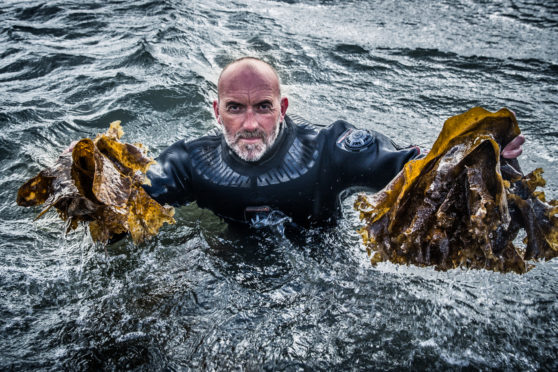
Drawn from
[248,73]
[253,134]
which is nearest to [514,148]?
[253,134]

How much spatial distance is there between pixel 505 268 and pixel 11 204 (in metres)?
4.39

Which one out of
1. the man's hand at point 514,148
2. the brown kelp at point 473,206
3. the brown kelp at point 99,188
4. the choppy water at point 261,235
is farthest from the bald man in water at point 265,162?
the man's hand at point 514,148

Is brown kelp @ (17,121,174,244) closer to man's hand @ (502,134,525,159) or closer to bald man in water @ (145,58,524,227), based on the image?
bald man in water @ (145,58,524,227)

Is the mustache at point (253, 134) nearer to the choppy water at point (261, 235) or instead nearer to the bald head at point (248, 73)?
the bald head at point (248, 73)

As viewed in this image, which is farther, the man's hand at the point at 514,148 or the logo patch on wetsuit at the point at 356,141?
the logo patch on wetsuit at the point at 356,141

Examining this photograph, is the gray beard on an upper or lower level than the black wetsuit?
upper

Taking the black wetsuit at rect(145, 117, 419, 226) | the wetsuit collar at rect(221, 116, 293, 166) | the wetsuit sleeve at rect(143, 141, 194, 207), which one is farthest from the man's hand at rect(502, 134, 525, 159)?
the wetsuit sleeve at rect(143, 141, 194, 207)

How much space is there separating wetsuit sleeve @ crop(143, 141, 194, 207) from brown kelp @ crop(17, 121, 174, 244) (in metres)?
0.14

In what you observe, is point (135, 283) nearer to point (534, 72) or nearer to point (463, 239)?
point (463, 239)

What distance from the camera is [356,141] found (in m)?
3.11

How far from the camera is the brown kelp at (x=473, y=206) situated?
2254 mm

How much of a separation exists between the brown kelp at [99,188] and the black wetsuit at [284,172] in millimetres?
219

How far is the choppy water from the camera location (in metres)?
2.75

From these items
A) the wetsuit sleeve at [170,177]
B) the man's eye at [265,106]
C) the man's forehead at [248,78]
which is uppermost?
the man's forehead at [248,78]
